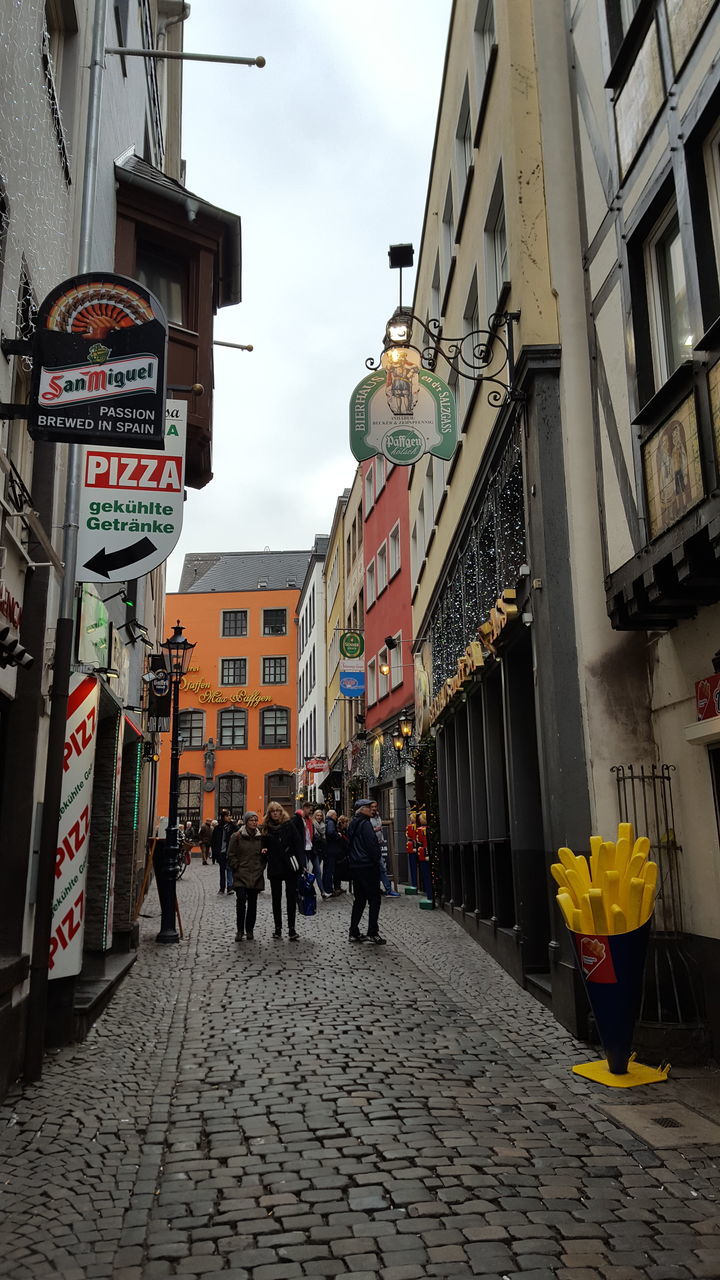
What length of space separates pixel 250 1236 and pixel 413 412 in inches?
352

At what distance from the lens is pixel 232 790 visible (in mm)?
55500

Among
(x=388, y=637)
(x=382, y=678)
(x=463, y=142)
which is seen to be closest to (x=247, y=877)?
(x=463, y=142)

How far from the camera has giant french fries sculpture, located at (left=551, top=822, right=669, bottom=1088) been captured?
21.1ft

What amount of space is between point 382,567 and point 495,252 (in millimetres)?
16857

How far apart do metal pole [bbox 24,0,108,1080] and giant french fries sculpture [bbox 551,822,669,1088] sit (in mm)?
3405

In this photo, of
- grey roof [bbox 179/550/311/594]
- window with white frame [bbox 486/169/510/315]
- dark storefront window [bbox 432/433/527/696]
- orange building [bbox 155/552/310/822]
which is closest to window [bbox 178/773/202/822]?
orange building [bbox 155/552/310/822]

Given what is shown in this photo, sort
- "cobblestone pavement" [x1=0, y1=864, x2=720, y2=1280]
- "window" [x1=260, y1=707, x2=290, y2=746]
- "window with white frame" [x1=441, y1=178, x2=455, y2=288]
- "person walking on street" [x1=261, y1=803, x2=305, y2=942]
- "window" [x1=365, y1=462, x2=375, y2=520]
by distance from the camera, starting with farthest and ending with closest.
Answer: "window" [x1=260, y1=707, x2=290, y2=746] → "window" [x1=365, y1=462, x2=375, y2=520] → "window with white frame" [x1=441, y1=178, x2=455, y2=288] → "person walking on street" [x1=261, y1=803, x2=305, y2=942] → "cobblestone pavement" [x1=0, y1=864, x2=720, y2=1280]

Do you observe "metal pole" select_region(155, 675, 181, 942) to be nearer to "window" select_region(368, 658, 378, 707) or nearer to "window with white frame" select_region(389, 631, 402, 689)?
"window with white frame" select_region(389, 631, 402, 689)

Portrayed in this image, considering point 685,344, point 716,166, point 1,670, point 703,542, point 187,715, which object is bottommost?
point 1,670

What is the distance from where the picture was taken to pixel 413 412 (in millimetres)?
11539

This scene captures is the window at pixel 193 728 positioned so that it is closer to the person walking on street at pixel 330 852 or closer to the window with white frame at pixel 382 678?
the window with white frame at pixel 382 678

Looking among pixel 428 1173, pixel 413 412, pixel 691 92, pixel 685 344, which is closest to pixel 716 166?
pixel 691 92

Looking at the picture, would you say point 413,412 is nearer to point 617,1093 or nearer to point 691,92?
point 691,92

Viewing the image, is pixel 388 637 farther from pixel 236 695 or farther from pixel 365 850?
pixel 236 695
